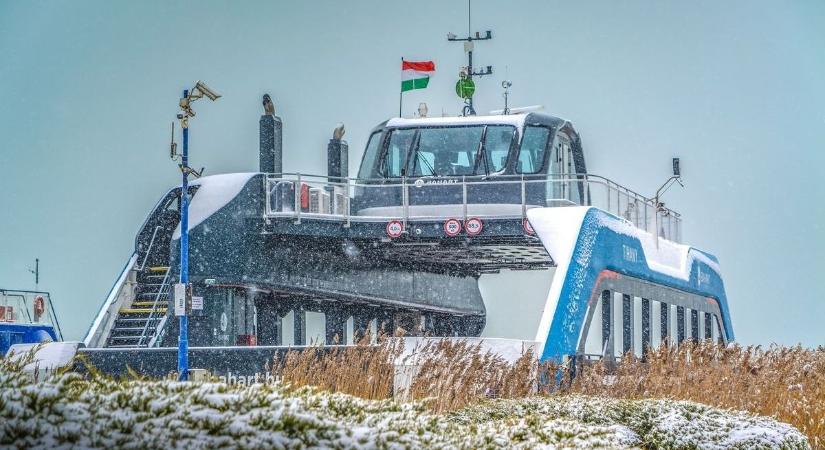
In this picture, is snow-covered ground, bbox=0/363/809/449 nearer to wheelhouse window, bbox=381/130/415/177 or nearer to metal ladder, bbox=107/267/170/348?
metal ladder, bbox=107/267/170/348

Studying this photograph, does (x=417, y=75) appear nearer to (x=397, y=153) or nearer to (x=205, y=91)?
(x=397, y=153)

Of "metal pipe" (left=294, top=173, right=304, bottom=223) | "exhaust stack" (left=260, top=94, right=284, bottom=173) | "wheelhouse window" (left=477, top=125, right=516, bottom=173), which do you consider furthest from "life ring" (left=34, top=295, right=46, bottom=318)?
"wheelhouse window" (left=477, top=125, right=516, bottom=173)

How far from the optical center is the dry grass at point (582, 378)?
1173 cm

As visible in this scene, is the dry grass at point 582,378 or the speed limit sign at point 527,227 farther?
the speed limit sign at point 527,227

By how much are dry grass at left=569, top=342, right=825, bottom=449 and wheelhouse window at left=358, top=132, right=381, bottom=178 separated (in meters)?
11.6

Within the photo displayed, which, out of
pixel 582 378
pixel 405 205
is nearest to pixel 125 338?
pixel 405 205

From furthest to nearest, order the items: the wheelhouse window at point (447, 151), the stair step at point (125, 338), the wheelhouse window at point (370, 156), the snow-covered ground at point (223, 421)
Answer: the wheelhouse window at point (370, 156) → the wheelhouse window at point (447, 151) → the stair step at point (125, 338) → the snow-covered ground at point (223, 421)

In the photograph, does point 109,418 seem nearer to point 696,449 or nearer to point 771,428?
point 696,449

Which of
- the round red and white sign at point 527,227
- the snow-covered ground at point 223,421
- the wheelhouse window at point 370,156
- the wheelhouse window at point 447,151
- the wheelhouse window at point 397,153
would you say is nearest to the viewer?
the snow-covered ground at point 223,421

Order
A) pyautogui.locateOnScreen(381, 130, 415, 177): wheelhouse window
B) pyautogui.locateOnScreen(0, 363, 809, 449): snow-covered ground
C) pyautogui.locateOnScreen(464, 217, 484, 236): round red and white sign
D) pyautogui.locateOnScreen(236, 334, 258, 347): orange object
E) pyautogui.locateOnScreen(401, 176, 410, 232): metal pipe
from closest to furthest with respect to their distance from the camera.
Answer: pyautogui.locateOnScreen(0, 363, 809, 449): snow-covered ground → pyautogui.locateOnScreen(236, 334, 258, 347): orange object → pyautogui.locateOnScreen(464, 217, 484, 236): round red and white sign → pyautogui.locateOnScreen(401, 176, 410, 232): metal pipe → pyautogui.locateOnScreen(381, 130, 415, 177): wheelhouse window

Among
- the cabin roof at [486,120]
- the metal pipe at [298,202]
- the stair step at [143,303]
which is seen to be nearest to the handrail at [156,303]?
the stair step at [143,303]

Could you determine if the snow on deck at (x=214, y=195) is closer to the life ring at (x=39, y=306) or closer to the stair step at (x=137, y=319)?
the stair step at (x=137, y=319)

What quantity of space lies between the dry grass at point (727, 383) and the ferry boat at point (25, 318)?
1321cm

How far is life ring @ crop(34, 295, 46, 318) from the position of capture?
24427 mm
